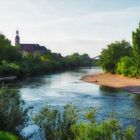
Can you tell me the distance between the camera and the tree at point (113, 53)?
392ft

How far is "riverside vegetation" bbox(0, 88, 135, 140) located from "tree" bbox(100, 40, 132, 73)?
98.3 m

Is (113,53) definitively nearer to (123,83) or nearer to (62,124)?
Result: (123,83)

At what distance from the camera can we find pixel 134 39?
267 feet

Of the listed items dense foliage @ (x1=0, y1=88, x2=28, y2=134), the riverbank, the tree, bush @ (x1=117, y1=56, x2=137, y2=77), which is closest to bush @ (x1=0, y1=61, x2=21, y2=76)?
the riverbank

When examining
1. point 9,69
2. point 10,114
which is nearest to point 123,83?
point 9,69

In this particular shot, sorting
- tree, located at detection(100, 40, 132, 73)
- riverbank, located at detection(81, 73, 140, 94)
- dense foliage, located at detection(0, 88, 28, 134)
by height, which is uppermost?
tree, located at detection(100, 40, 132, 73)

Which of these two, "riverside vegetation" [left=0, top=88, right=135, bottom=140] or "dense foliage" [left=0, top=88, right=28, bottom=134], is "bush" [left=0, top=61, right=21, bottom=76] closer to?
"dense foliage" [left=0, top=88, right=28, bottom=134]

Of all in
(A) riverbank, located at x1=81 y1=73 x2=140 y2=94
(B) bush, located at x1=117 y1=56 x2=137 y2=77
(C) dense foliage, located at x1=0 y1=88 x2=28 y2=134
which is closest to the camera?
(C) dense foliage, located at x1=0 y1=88 x2=28 y2=134

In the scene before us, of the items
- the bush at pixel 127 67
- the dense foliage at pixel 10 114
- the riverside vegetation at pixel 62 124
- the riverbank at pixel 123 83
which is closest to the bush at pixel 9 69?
the riverbank at pixel 123 83

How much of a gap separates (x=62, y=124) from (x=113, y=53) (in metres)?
102

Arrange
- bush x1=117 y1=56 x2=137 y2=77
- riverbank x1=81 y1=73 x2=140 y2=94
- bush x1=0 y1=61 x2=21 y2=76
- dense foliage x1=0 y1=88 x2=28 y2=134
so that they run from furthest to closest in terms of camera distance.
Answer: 1. bush x1=117 y1=56 x2=137 y2=77
2. bush x1=0 y1=61 x2=21 y2=76
3. riverbank x1=81 y1=73 x2=140 y2=94
4. dense foliage x1=0 y1=88 x2=28 y2=134

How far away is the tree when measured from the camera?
119 meters

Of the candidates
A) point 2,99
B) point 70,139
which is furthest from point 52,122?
point 2,99

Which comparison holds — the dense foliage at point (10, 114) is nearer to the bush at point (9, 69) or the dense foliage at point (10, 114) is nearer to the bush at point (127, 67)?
the bush at point (9, 69)
